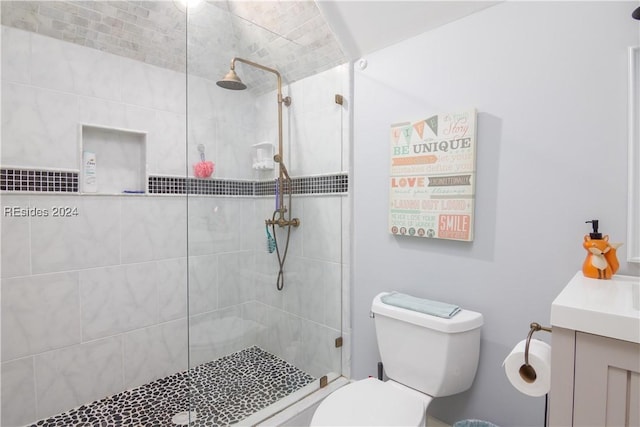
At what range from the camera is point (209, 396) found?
157cm

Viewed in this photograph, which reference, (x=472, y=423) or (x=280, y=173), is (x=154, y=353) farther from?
(x=472, y=423)

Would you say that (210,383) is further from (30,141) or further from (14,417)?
(30,141)

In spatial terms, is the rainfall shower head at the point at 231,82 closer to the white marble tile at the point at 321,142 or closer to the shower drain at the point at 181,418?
the white marble tile at the point at 321,142

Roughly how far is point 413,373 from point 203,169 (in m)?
1.36

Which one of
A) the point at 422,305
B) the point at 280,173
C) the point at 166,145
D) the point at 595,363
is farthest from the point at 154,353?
the point at 595,363

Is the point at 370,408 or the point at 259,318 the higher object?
the point at 259,318

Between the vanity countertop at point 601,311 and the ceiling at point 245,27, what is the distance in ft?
4.13

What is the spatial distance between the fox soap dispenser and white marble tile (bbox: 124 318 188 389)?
238 centimetres

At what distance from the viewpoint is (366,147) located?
1902 millimetres

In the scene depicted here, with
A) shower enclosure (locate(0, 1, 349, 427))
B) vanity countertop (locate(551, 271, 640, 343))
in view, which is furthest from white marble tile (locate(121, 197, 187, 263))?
vanity countertop (locate(551, 271, 640, 343))

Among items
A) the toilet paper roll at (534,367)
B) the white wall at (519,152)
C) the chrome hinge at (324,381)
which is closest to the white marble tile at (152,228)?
the chrome hinge at (324,381)

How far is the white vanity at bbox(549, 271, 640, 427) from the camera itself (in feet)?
2.32

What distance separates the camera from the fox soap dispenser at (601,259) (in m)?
1.09

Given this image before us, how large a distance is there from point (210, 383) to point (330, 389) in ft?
2.40
